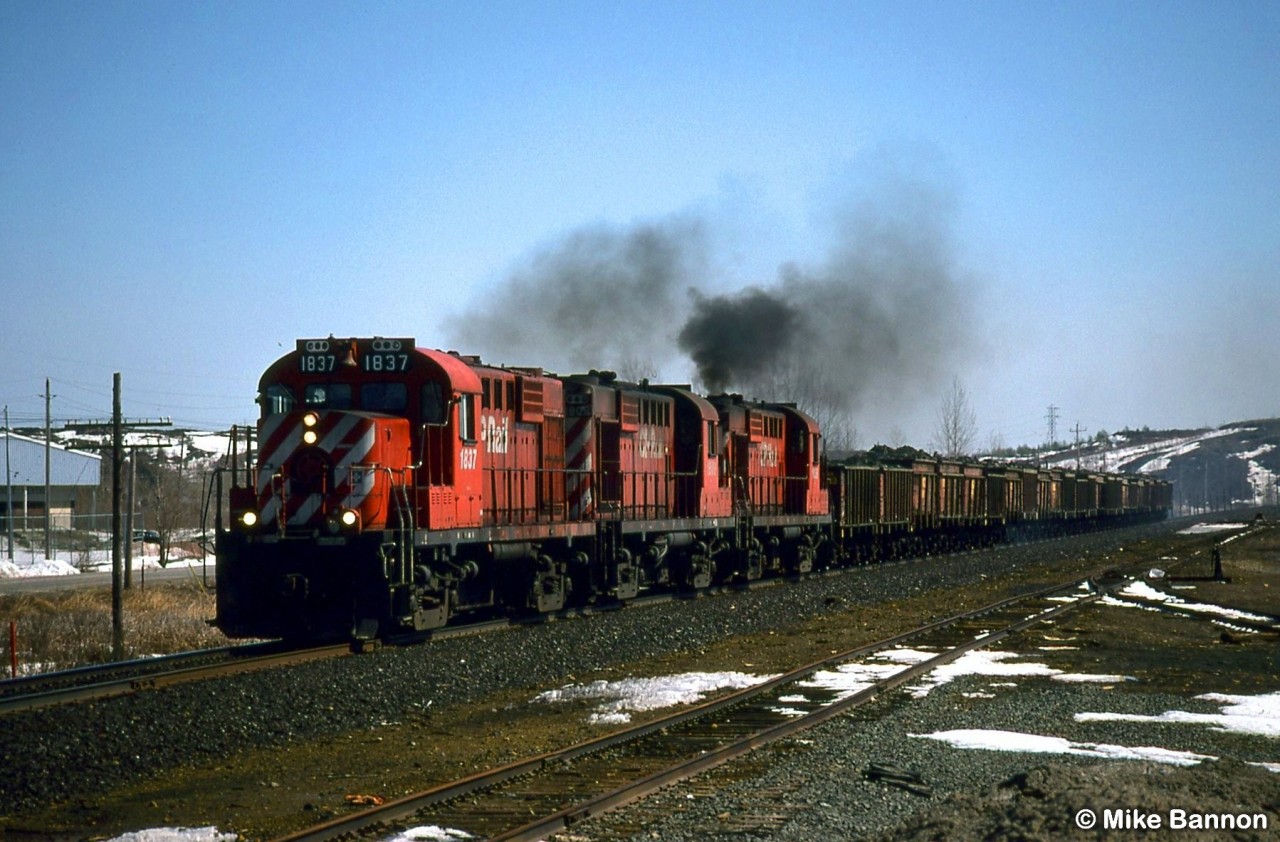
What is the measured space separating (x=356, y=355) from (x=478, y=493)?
268 centimetres

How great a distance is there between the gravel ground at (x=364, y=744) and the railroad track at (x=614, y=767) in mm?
478

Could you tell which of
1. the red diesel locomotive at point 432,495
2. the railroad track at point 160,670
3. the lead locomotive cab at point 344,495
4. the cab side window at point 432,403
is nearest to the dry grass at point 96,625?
the railroad track at point 160,670

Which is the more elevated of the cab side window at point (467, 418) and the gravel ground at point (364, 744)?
the cab side window at point (467, 418)

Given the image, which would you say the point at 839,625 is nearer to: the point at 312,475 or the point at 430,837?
the point at 312,475

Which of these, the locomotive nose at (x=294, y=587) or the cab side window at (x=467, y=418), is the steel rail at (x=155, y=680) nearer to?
the locomotive nose at (x=294, y=587)

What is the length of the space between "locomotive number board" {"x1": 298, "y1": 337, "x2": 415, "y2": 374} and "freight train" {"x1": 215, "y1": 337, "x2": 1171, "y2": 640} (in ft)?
0.07

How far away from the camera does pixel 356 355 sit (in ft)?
58.6

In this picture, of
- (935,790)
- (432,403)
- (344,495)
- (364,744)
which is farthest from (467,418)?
(935,790)

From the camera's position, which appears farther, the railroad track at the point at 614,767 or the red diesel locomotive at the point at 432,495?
the red diesel locomotive at the point at 432,495

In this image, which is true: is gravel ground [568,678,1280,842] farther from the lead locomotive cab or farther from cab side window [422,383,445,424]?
cab side window [422,383,445,424]

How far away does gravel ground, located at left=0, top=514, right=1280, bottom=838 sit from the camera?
8.58 meters

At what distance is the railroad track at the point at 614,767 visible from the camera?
8.03 meters

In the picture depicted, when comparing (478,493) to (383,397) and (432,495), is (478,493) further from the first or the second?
(383,397)

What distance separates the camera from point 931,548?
49.2m
